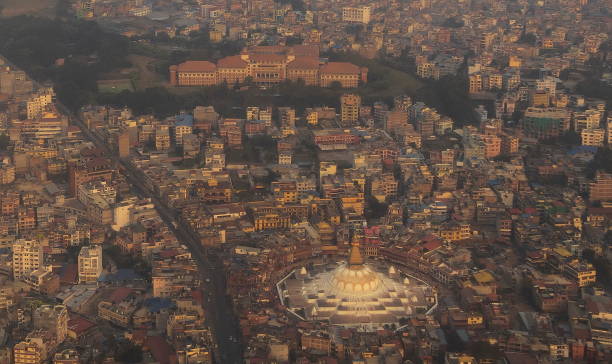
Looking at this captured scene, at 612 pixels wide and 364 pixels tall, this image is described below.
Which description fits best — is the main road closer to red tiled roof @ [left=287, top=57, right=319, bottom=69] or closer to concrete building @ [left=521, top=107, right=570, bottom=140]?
red tiled roof @ [left=287, top=57, right=319, bottom=69]

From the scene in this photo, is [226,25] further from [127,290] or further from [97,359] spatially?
[97,359]

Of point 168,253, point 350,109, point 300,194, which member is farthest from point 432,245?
point 350,109

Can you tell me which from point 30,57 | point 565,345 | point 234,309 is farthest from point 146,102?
point 565,345

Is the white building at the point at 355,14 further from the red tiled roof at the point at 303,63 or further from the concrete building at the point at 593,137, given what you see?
the concrete building at the point at 593,137

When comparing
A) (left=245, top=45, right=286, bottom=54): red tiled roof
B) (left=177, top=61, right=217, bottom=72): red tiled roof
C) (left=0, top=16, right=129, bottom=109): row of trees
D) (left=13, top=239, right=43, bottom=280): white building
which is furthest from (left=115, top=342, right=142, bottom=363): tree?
(left=245, top=45, right=286, bottom=54): red tiled roof

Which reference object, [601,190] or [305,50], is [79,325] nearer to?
[601,190]

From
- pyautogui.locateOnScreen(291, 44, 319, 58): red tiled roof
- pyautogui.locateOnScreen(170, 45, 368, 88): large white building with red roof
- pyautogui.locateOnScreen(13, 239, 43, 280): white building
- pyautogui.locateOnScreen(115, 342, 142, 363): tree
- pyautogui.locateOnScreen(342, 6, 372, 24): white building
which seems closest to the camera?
pyautogui.locateOnScreen(115, 342, 142, 363): tree
